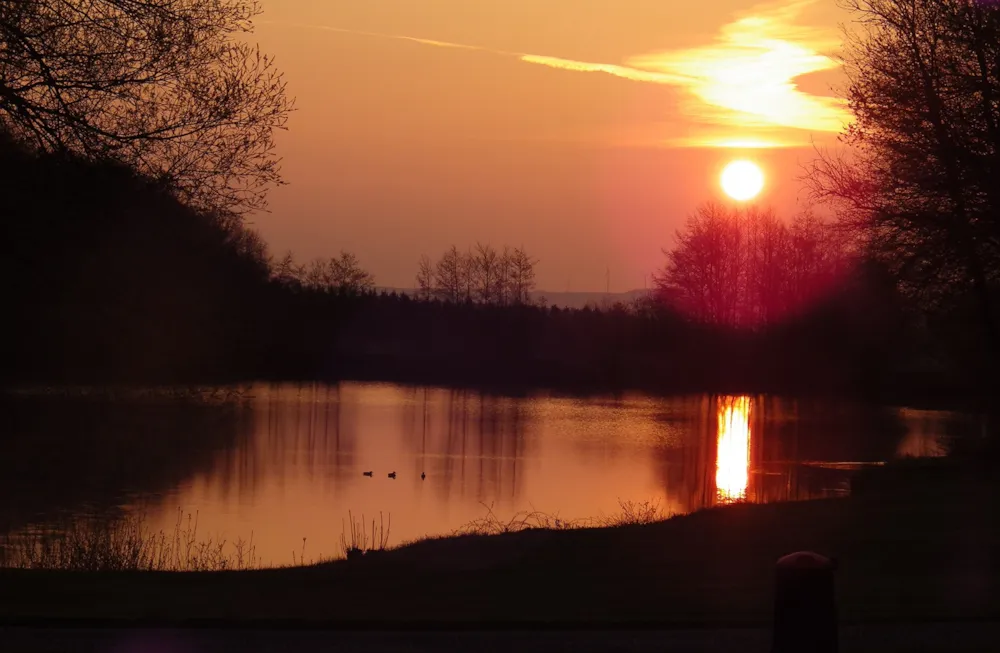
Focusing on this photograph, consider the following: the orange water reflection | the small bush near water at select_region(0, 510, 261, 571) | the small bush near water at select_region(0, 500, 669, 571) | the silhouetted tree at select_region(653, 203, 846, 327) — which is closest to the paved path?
the small bush near water at select_region(0, 500, 669, 571)

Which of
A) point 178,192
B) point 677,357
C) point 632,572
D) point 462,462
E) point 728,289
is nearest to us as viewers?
point 632,572

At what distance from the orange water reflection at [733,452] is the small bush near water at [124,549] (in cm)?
1362

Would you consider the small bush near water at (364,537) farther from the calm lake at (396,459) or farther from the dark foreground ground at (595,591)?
the dark foreground ground at (595,591)

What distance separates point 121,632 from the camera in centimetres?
872

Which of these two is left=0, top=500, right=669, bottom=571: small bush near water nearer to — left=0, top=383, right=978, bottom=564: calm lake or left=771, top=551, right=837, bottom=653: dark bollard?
left=0, top=383, right=978, bottom=564: calm lake

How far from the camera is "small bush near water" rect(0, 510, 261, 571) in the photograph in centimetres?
1720

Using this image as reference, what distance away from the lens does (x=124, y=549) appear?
20078 mm

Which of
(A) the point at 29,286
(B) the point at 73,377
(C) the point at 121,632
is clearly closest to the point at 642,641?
(C) the point at 121,632

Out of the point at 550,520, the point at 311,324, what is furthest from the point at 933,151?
the point at 311,324

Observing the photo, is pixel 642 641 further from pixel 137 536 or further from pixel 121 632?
pixel 137 536

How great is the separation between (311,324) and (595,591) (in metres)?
66.5

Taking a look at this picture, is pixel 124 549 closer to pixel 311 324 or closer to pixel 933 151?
pixel 933 151

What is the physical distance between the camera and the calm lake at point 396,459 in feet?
90.0

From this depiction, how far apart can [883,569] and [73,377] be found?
756 inches
